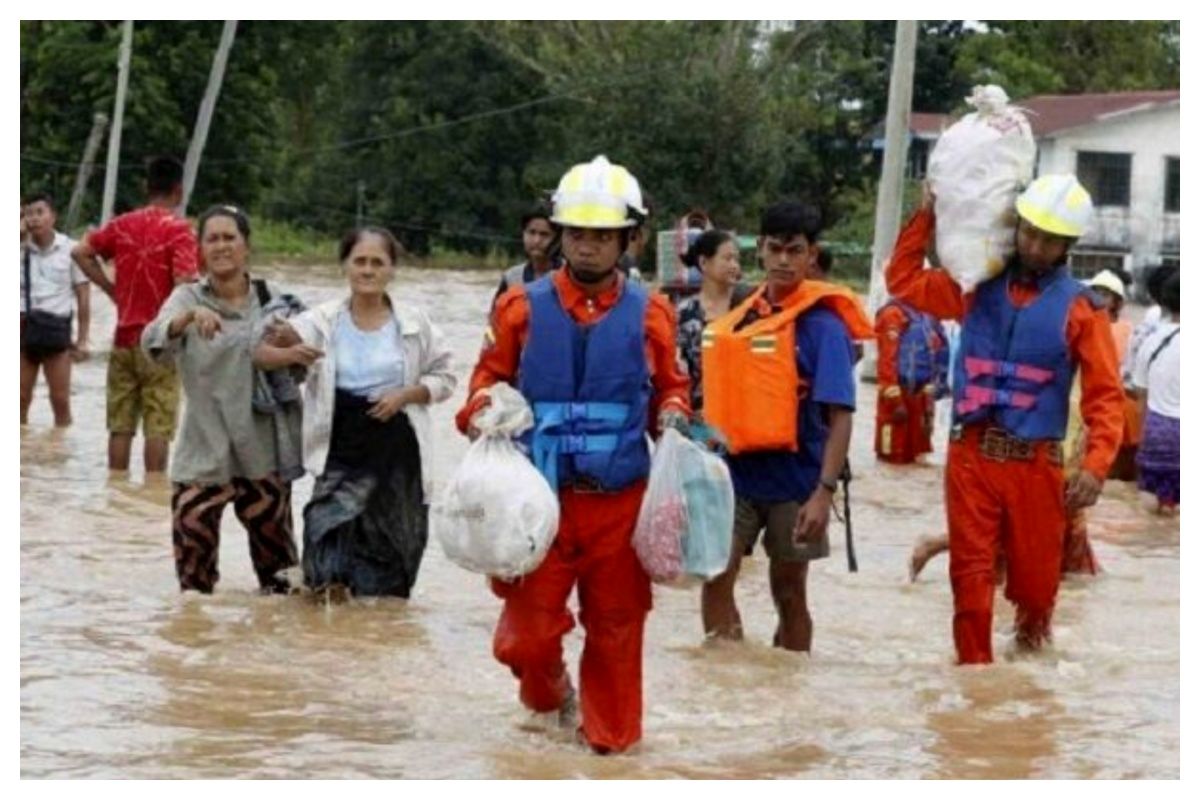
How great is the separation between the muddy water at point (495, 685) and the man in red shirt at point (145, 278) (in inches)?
61.9

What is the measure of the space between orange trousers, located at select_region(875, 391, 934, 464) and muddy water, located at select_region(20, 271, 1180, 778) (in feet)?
15.7

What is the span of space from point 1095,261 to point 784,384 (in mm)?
52138

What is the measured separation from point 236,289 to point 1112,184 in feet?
166

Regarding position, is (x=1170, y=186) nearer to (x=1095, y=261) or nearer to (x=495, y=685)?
(x=1095, y=261)

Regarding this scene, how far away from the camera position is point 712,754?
8.53 metres

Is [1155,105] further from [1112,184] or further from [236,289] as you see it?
[236,289]

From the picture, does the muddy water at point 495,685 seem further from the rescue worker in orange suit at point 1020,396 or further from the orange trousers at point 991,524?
the rescue worker in orange suit at point 1020,396

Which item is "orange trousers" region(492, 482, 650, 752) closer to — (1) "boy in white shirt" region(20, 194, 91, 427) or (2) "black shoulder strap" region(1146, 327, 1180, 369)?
(2) "black shoulder strap" region(1146, 327, 1180, 369)

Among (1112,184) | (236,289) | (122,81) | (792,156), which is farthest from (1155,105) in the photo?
(236,289)

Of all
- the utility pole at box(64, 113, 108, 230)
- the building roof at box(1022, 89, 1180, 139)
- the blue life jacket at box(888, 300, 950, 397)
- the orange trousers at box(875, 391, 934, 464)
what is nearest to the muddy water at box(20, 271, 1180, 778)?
the blue life jacket at box(888, 300, 950, 397)

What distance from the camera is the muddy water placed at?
8.46 m

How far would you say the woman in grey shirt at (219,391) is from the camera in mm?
11000

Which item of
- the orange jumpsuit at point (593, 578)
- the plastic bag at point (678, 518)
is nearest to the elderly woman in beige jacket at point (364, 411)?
the orange jumpsuit at point (593, 578)

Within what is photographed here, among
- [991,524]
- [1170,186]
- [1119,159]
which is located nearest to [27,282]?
[991,524]
